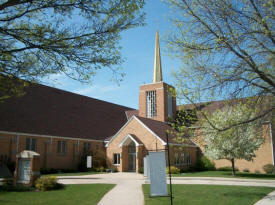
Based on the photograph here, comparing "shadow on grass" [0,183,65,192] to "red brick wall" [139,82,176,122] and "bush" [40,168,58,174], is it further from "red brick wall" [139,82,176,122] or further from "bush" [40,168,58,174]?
"red brick wall" [139,82,176,122]

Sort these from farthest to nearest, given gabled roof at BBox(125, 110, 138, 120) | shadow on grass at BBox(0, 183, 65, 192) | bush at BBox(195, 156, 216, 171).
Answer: gabled roof at BBox(125, 110, 138, 120) < bush at BBox(195, 156, 216, 171) < shadow on grass at BBox(0, 183, 65, 192)

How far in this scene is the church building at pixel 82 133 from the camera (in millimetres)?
28070

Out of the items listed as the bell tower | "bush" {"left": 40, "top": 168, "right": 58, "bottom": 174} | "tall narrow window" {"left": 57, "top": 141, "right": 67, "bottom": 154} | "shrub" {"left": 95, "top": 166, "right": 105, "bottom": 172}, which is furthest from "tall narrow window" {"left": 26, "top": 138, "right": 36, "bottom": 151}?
the bell tower

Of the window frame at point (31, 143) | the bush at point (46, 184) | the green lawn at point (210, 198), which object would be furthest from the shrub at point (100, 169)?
the green lawn at point (210, 198)

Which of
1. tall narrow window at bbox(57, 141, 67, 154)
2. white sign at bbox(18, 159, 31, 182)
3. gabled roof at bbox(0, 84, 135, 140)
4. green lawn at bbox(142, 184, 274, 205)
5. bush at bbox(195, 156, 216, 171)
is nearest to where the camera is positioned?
green lawn at bbox(142, 184, 274, 205)

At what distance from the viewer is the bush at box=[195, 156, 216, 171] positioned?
34.5 m

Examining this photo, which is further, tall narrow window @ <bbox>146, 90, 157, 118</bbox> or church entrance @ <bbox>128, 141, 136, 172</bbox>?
tall narrow window @ <bbox>146, 90, 157, 118</bbox>

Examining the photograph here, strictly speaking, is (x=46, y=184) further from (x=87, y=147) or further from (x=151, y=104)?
(x=151, y=104)

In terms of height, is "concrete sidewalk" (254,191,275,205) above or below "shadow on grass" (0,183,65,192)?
below

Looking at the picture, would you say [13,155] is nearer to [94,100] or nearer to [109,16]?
[94,100]

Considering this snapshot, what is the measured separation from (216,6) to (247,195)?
341 inches

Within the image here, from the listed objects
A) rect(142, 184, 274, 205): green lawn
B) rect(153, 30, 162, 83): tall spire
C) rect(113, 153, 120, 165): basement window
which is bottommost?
rect(142, 184, 274, 205): green lawn

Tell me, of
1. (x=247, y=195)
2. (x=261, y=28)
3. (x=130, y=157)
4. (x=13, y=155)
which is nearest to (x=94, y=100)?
(x=130, y=157)

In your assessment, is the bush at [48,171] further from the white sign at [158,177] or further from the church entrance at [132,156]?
the white sign at [158,177]
